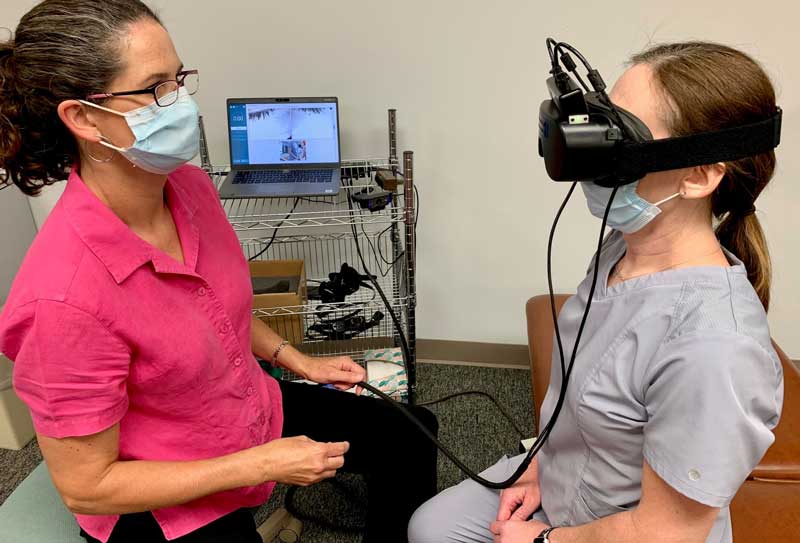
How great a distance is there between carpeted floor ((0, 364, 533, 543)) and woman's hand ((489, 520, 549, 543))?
676 millimetres

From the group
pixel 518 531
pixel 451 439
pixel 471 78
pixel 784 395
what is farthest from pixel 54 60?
pixel 784 395

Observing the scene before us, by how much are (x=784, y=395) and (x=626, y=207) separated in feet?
2.94

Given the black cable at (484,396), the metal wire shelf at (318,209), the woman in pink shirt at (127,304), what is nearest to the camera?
the woman in pink shirt at (127,304)

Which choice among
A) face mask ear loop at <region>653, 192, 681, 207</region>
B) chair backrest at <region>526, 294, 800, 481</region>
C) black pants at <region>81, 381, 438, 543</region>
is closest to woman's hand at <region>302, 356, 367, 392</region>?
black pants at <region>81, 381, 438, 543</region>

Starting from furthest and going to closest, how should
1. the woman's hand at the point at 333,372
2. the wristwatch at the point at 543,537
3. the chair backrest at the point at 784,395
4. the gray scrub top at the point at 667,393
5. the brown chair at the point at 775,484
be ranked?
1. the woman's hand at the point at 333,372
2. the chair backrest at the point at 784,395
3. the brown chair at the point at 775,484
4. the wristwatch at the point at 543,537
5. the gray scrub top at the point at 667,393

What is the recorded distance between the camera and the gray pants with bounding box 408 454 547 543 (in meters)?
1.11

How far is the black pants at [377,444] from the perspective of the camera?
1197 mm

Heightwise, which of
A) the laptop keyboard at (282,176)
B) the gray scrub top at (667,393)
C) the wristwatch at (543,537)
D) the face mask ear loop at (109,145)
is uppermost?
the face mask ear loop at (109,145)

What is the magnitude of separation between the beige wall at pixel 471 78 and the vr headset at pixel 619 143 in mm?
1015

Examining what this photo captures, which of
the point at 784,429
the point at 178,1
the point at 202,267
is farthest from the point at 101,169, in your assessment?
the point at 784,429

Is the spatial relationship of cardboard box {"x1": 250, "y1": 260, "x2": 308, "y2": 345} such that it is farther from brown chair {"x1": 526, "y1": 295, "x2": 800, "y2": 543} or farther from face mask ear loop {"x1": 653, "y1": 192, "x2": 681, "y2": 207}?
face mask ear loop {"x1": 653, "y1": 192, "x2": 681, "y2": 207}

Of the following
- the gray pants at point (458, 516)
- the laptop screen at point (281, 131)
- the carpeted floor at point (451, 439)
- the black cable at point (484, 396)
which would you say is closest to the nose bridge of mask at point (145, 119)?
the laptop screen at point (281, 131)

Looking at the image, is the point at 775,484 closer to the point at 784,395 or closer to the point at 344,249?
the point at 784,395

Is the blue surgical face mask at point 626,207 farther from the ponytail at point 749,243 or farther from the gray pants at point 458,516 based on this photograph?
the gray pants at point 458,516
